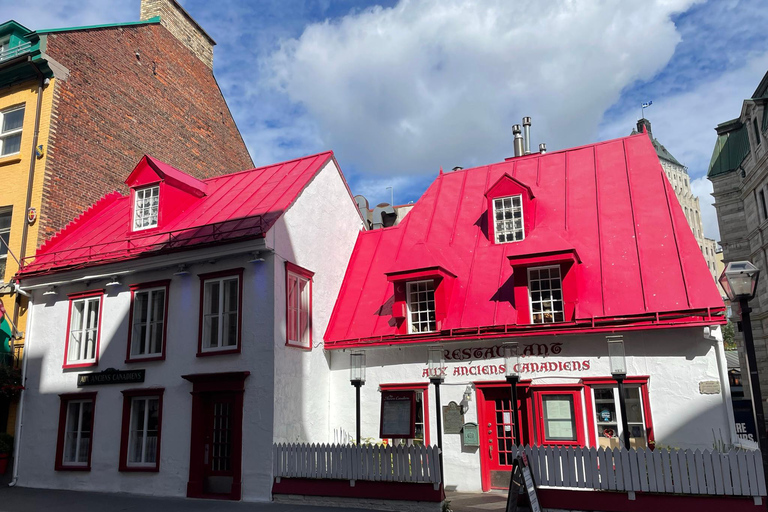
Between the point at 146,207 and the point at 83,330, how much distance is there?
386cm

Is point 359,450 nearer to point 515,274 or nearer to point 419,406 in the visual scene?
point 419,406

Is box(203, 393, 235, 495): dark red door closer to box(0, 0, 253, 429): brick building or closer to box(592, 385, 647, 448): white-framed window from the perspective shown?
box(0, 0, 253, 429): brick building

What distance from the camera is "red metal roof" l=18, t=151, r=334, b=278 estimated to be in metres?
14.6

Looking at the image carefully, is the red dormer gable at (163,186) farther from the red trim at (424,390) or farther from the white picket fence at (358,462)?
Answer: the red trim at (424,390)

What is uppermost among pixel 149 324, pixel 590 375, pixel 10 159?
pixel 10 159

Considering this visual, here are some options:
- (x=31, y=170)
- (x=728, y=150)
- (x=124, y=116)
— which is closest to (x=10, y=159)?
(x=31, y=170)

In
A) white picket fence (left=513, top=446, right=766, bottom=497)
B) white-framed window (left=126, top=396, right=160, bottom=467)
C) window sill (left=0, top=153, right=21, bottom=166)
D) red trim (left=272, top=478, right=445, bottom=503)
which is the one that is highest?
window sill (left=0, top=153, right=21, bottom=166)

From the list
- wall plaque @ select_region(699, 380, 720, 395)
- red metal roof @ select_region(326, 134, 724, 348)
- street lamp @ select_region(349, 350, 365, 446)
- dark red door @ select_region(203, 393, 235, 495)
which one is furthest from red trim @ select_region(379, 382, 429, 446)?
wall plaque @ select_region(699, 380, 720, 395)

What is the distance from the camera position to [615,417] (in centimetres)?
1290

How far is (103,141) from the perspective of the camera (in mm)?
19781

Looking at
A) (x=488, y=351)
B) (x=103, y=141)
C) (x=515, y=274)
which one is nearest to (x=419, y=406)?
(x=488, y=351)

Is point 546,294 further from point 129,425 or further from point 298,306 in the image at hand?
point 129,425

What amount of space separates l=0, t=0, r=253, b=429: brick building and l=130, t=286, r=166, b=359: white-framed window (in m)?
4.06

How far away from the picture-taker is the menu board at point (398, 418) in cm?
1360
